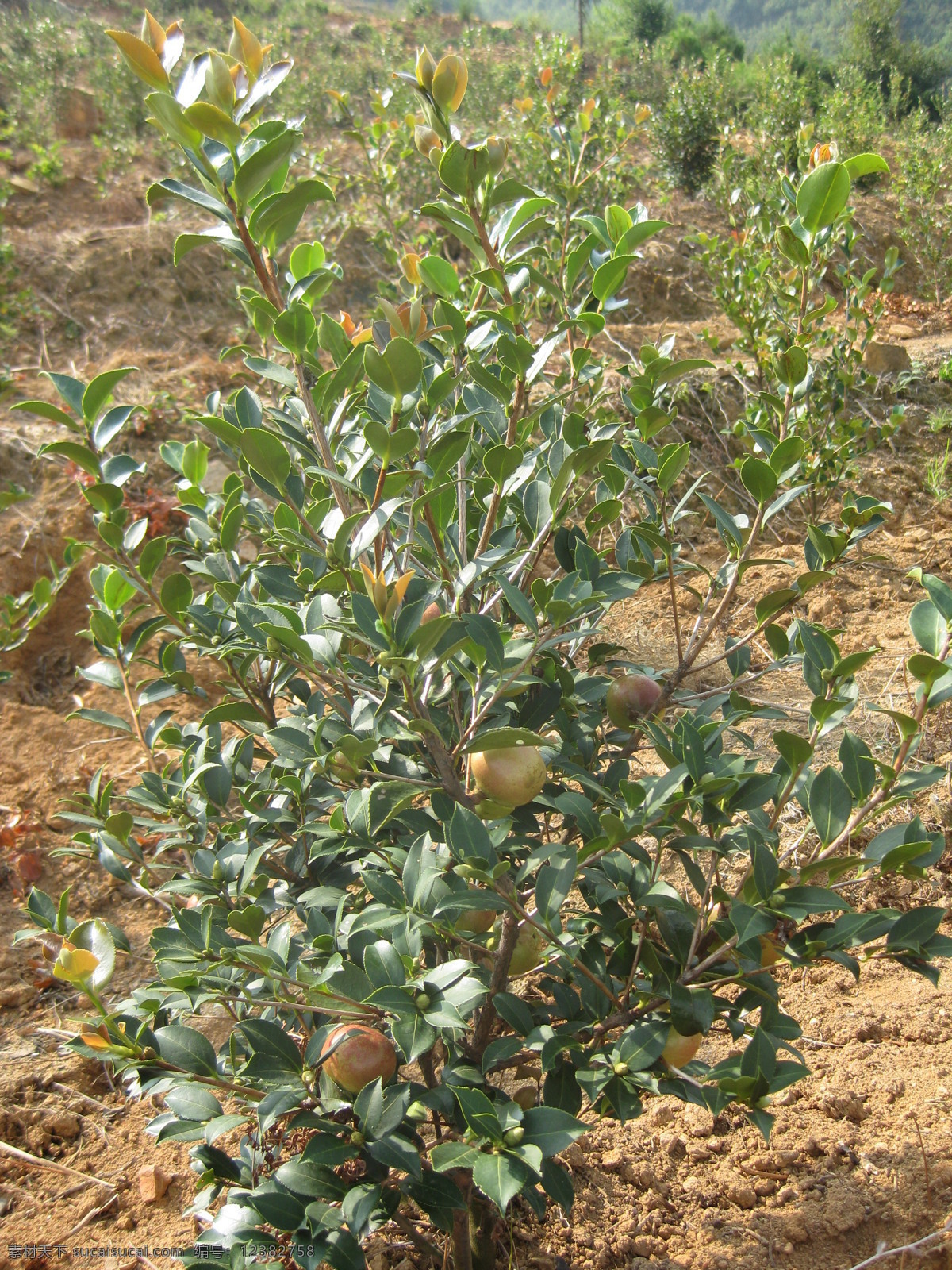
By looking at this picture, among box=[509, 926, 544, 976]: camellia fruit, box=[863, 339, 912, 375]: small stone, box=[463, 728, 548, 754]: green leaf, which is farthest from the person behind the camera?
box=[863, 339, 912, 375]: small stone

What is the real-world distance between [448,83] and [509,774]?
930mm

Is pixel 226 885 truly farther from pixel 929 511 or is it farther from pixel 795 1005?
pixel 929 511

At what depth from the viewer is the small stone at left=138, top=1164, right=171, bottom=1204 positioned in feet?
5.22

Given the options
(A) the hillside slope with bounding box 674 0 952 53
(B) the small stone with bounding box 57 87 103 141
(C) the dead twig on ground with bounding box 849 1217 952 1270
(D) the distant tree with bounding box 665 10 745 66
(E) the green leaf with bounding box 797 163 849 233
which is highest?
(A) the hillside slope with bounding box 674 0 952 53

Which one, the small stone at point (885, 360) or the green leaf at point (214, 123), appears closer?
the green leaf at point (214, 123)

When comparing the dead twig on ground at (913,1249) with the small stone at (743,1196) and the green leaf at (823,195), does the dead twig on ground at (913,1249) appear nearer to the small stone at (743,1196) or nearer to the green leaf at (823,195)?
the small stone at (743,1196)

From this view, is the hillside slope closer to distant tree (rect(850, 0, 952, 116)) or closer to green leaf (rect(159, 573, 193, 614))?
distant tree (rect(850, 0, 952, 116))

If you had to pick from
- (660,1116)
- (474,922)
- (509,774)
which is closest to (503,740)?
(509,774)

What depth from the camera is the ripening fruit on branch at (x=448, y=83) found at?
3.63 feet

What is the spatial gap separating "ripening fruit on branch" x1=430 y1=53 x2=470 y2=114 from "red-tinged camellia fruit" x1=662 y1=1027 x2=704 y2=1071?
125 cm

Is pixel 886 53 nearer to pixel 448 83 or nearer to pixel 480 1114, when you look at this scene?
pixel 448 83

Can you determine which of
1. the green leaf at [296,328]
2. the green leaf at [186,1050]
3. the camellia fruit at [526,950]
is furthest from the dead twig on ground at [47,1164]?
the green leaf at [296,328]

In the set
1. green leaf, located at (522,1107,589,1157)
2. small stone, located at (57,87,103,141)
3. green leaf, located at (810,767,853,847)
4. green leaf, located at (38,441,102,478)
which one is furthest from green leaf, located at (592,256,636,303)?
small stone, located at (57,87,103,141)

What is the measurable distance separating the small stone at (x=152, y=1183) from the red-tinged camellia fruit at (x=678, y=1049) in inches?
45.1
